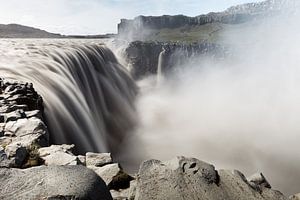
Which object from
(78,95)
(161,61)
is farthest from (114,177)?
(161,61)

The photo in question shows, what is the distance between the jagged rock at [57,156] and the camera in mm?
10102

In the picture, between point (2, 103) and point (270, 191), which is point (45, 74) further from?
point (270, 191)

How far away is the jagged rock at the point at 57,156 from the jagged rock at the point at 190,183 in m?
2.46

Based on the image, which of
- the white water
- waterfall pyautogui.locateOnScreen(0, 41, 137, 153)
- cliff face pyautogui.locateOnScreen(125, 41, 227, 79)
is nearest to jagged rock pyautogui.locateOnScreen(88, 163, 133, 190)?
waterfall pyautogui.locateOnScreen(0, 41, 137, 153)

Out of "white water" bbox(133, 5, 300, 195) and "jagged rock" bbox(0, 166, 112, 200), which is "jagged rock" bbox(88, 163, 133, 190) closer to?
"jagged rock" bbox(0, 166, 112, 200)

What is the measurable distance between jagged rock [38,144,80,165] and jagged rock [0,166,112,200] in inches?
129

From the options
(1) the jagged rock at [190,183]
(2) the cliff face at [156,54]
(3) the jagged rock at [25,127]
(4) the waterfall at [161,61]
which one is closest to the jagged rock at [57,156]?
→ (3) the jagged rock at [25,127]

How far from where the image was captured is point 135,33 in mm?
141000

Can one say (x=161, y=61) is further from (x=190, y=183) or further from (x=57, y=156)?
(x=190, y=183)

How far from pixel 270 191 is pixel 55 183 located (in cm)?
605

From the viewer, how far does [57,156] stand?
1045 centimetres

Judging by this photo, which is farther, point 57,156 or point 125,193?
point 57,156

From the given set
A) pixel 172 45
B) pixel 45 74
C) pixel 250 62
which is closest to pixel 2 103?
pixel 45 74

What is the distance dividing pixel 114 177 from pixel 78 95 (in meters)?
15.5
